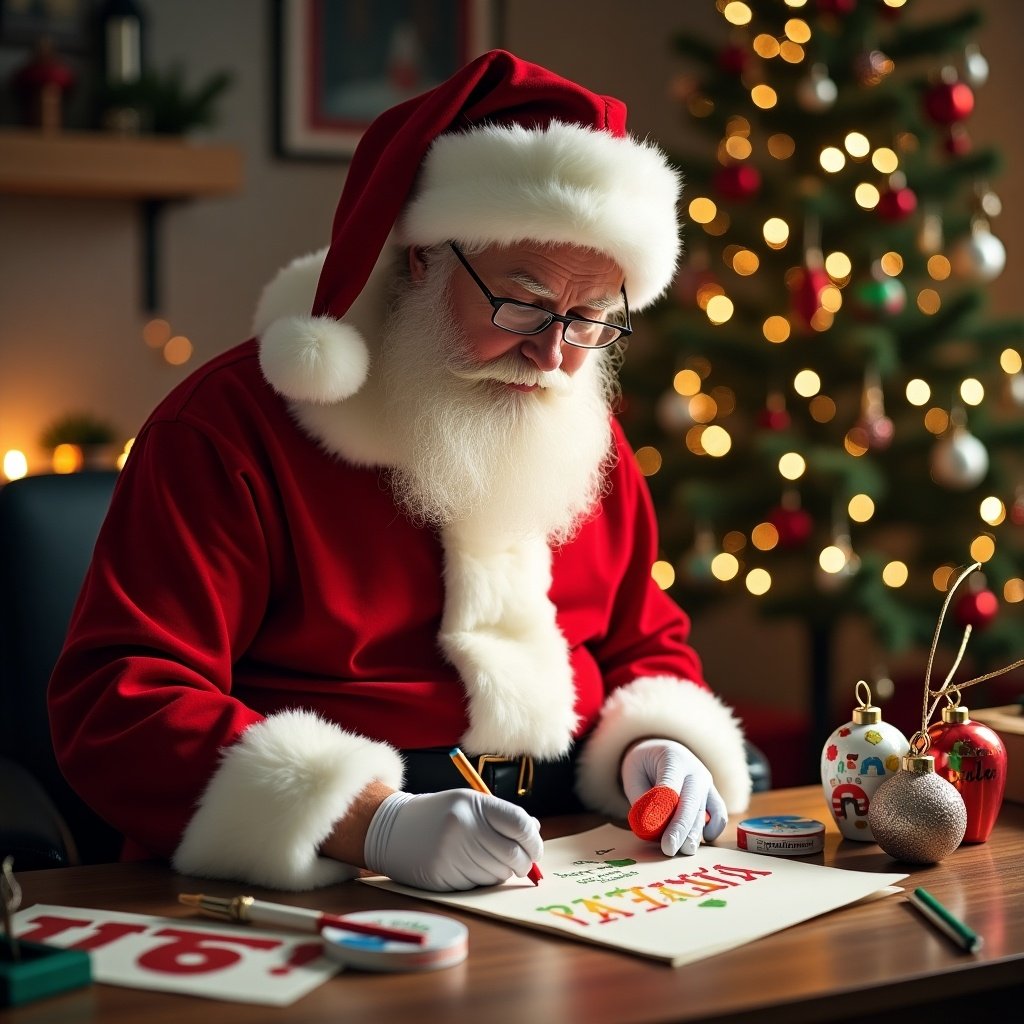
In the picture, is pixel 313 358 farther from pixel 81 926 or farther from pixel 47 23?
pixel 47 23

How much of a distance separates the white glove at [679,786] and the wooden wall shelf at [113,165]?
2.41 metres

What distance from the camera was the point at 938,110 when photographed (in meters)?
3.26

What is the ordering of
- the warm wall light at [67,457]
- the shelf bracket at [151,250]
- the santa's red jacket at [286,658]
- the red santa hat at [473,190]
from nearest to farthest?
the santa's red jacket at [286,658], the red santa hat at [473,190], the warm wall light at [67,457], the shelf bracket at [151,250]

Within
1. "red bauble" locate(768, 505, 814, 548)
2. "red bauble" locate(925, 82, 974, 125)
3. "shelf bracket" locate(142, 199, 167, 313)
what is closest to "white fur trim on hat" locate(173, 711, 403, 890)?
"red bauble" locate(768, 505, 814, 548)

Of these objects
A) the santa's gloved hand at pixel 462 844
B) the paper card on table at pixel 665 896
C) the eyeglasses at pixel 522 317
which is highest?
the eyeglasses at pixel 522 317

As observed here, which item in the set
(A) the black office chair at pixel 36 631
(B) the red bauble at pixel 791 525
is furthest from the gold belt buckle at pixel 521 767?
(B) the red bauble at pixel 791 525

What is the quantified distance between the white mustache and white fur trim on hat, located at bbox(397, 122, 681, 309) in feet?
0.45

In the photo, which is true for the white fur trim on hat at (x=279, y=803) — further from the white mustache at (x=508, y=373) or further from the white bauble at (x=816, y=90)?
the white bauble at (x=816, y=90)

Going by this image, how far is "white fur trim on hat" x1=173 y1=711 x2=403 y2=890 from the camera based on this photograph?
1.24 meters

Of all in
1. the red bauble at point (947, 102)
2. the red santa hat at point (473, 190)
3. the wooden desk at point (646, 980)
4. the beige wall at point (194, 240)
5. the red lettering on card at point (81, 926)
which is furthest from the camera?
the beige wall at point (194, 240)

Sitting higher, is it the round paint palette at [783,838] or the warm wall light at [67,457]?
the warm wall light at [67,457]

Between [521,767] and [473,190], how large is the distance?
2.11ft

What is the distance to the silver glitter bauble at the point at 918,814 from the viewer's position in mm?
1261

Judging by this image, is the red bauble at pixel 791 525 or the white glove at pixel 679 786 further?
the red bauble at pixel 791 525
